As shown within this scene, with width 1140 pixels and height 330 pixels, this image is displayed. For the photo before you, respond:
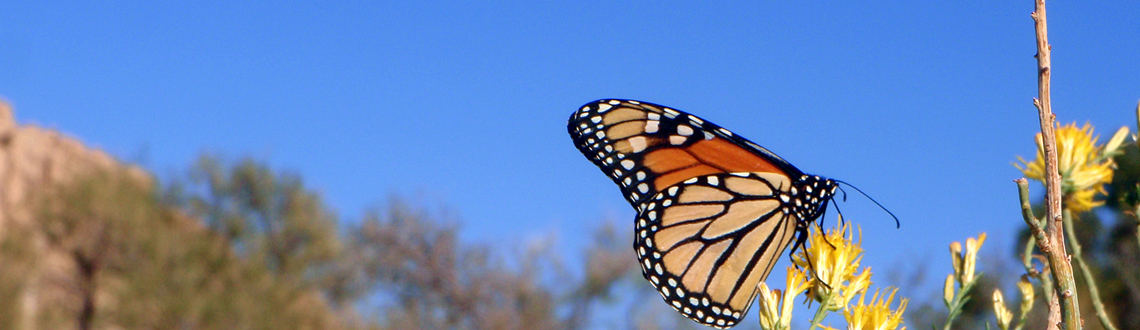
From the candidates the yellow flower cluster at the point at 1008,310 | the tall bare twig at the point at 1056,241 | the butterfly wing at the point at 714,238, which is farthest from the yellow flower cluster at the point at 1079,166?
the tall bare twig at the point at 1056,241

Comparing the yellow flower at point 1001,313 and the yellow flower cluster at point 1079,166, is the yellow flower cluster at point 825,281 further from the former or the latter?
the yellow flower cluster at point 1079,166

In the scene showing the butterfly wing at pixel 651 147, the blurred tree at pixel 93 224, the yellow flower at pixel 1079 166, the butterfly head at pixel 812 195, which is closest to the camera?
the yellow flower at pixel 1079 166

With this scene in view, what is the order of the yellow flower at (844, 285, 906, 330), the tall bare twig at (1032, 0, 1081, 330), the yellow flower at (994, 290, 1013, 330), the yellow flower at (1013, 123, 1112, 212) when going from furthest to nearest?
1. the yellow flower at (1013, 123, 1112, 212)
2. the yellow flower at (994, 290, 1013, 330)
3. the yellow flower at (844, 285, 906, 330)
4. the tall bare twig at (1032, 0, 1081, 330)

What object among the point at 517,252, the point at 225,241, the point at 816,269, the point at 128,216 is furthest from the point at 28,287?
the point at 816,269

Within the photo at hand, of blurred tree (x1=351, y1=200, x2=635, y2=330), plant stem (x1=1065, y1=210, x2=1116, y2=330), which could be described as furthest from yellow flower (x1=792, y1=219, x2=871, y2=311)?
blurred tree (x1=351, y1=200, x2=635, y2=330)

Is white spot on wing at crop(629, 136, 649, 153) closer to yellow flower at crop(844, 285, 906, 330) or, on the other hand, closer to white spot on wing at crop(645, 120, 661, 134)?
white spot on wing at crop(645, 120, 661, 134)
